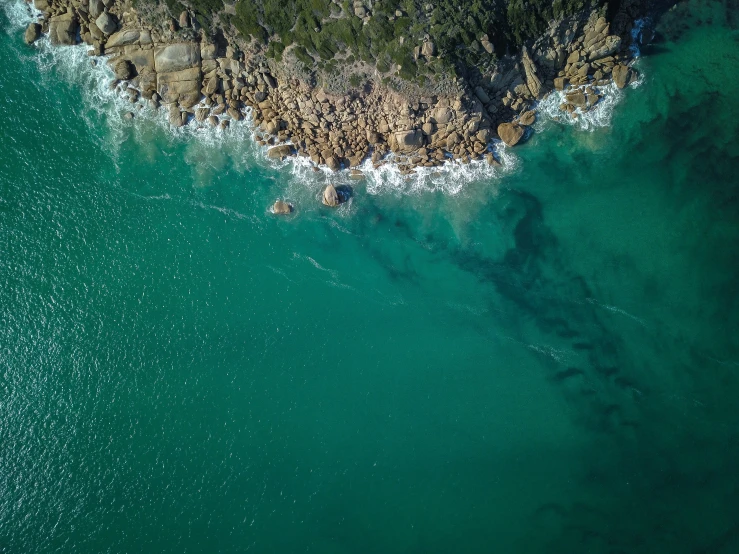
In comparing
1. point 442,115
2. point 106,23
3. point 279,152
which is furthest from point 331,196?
point 106,23

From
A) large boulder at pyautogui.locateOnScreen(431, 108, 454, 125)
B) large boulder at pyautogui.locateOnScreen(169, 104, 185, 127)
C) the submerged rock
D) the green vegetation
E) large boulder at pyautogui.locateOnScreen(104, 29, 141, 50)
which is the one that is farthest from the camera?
large boulder at pyautogui.locateOnScreen(169, 104, 185, 127)

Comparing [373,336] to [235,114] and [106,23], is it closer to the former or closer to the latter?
[235,114]

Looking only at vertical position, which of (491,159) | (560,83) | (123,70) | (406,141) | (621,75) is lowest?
(491,159)

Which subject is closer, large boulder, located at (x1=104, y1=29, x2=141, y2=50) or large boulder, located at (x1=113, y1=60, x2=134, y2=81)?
large boulder, located at (x1=104, y1=29, x2=141, y2=50)

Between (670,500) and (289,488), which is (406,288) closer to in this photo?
(289,488)

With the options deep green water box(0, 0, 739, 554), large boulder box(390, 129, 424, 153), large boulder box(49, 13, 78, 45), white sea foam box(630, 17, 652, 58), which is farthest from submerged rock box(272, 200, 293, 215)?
white sea foam box(630, 17, 652, 58)

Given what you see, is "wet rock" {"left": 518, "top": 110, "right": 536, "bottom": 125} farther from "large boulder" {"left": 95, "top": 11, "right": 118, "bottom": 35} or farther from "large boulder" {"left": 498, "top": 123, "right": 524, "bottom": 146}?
"large boulder" {"left": 95, "top": 11, "right": 118, "bottom": 35}
